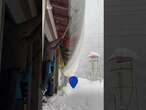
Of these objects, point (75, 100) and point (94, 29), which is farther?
point (75, 100)
